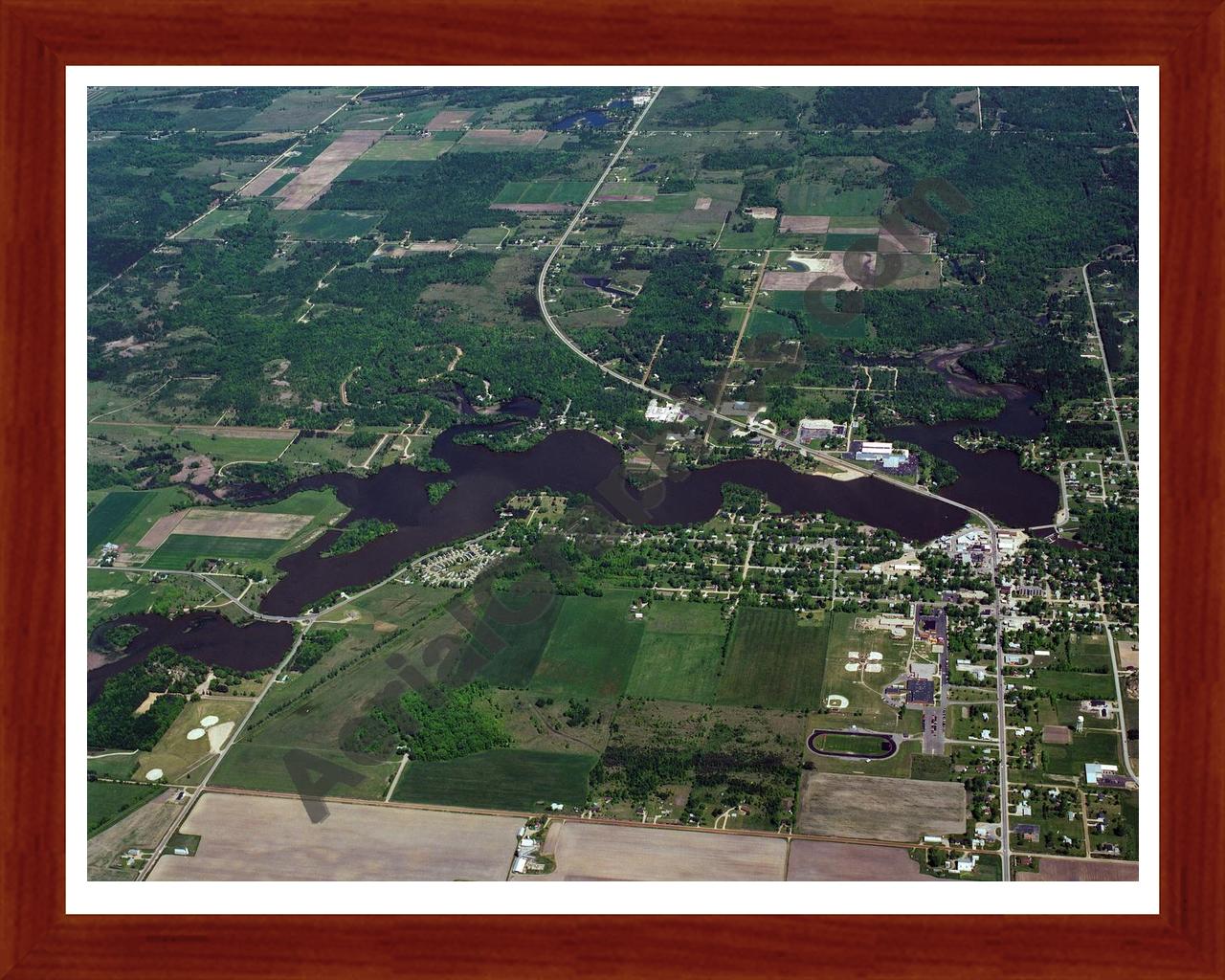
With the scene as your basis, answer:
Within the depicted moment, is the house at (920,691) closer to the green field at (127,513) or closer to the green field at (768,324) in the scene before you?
the green field at (768,324)

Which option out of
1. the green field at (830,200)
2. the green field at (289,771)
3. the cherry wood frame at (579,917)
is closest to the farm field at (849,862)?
the green field at (289,771)

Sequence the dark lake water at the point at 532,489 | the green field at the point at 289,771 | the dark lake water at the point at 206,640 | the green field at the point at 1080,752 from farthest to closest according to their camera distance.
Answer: the dark lake water at the point at 532,489, the dark lake water at the point at 206,640, the green field at the point at 289,771, the green field at the point at 1080,752

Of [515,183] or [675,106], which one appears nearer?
[515,183]

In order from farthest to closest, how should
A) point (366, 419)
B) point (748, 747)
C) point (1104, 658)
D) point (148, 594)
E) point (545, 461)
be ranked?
point (366, 419)
point (545, 461)
point (148, 594)
point (1104, 658)
point (748, 747)

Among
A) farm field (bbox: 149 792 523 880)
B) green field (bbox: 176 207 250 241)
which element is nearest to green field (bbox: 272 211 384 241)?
green field (bbox: 176 207 250 241)

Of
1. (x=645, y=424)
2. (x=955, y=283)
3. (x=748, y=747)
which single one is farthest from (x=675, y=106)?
(x=748, y=747)

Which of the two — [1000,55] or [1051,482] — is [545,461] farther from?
[1000,55]
